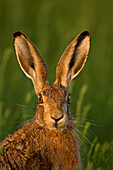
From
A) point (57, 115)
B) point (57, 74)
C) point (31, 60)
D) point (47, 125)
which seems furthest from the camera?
point (31, 60)

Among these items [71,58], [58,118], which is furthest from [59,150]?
[71,58]

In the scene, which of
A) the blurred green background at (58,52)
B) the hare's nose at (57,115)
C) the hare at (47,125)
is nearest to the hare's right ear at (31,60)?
the hare at (47,125)

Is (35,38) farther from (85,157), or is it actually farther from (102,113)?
(85,157)

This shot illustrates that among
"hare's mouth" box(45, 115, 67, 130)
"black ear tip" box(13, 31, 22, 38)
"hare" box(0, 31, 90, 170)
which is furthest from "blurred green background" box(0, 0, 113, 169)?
"black ear tip" box(13, 31, 22, 38)

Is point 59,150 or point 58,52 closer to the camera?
point 59,150

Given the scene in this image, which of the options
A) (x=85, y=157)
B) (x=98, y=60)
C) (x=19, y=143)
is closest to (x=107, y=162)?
Answer: (x=85, y=157)

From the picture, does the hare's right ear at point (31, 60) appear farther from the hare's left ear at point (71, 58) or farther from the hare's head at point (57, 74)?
the hare's left ear at point (71, 58)

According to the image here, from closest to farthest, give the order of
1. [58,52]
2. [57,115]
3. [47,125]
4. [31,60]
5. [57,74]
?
[57,115]
[47,125]
[57,74]
[31,60]
[58,52]

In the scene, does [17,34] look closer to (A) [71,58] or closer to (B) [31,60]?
(B) [31,60]
